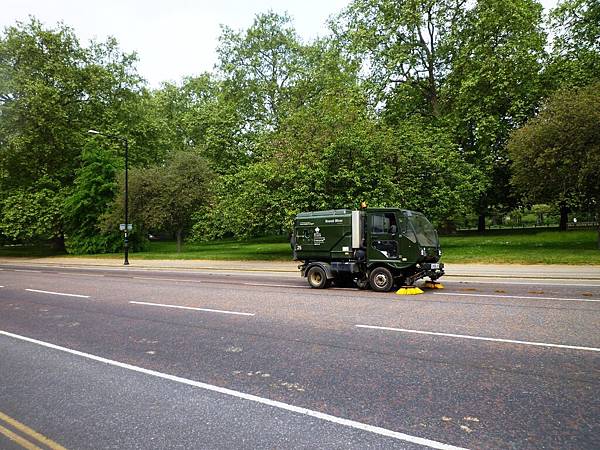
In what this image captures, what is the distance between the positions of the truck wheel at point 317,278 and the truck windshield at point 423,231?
3.27 m

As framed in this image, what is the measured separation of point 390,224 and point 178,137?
4431cm

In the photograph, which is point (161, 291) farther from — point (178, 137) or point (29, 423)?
point (178, 137)

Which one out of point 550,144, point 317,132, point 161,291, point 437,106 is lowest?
point 161,291

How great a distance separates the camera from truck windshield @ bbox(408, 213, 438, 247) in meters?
12.4

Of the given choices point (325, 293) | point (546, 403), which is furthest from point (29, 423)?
point (325, 293)

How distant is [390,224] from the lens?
12398mm

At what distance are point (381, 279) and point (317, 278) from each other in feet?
7.46

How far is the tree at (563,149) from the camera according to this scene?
66.4 ft

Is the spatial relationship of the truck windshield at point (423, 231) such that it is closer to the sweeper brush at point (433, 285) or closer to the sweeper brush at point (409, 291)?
the sweeper brush at point (433, 285)

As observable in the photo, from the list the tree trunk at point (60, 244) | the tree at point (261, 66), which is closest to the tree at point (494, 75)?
the tree at point (261, 66)

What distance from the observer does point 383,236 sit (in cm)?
1243

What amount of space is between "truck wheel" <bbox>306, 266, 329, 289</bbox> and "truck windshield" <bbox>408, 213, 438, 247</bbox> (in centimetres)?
327

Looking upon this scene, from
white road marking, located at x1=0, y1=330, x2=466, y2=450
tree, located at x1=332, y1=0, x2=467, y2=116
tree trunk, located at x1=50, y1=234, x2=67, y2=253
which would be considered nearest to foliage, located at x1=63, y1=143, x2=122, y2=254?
tree trunk, located at x1=50, y1=234, x2=67, y2=253

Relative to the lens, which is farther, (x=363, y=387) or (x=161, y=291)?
(x=161, y=291)
